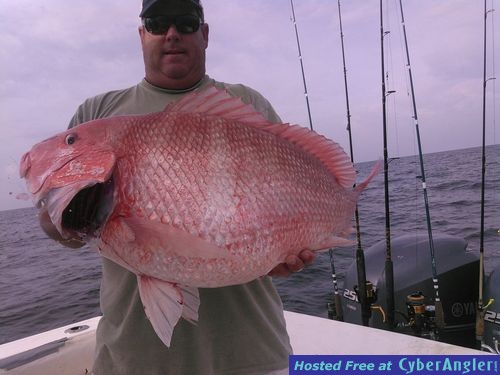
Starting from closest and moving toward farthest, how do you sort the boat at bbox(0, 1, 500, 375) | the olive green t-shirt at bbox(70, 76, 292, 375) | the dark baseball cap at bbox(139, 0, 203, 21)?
1. the olive green t-shirt at bbox(70, 76, 292, 375)
2. the dark baseball cap at bbox(139, 0, 203, 21)
3. the boat at bbox(0, 1, 500, 375)

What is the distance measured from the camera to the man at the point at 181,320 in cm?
177

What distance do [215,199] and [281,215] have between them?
0.26 m

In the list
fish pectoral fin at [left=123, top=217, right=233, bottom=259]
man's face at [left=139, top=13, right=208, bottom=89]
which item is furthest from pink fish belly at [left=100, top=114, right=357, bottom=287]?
man's face at [left=139, top=13, right=208, bottom=89]

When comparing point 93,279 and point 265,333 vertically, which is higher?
point 265,333

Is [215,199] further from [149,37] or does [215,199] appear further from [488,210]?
[488,210]

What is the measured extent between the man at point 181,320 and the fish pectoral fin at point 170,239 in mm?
388

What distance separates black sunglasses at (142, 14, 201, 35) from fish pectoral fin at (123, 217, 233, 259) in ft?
4.03

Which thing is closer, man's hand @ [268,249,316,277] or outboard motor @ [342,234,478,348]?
man's hand @ [268,249,316,277]

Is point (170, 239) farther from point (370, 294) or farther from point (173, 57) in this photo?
point (370, 294)

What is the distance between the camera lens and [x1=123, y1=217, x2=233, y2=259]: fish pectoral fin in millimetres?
1270

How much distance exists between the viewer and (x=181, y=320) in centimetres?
181

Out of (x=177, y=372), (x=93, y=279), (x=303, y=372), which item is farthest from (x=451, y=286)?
(x=93, y=279)

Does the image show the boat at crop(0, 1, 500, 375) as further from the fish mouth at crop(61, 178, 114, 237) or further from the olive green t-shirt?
the fish mouth at crop(61, 178, 114, 237)

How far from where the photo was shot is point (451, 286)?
4.43 m
